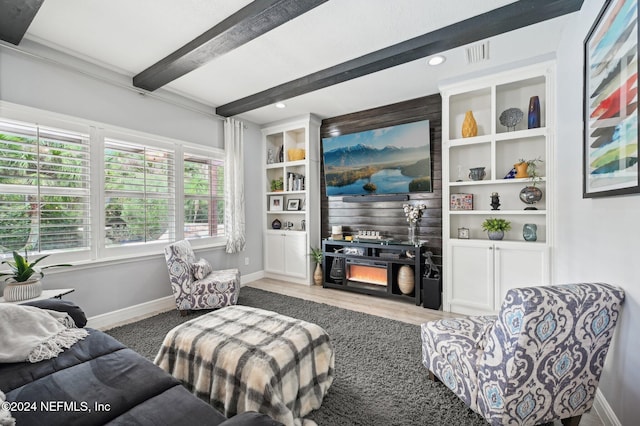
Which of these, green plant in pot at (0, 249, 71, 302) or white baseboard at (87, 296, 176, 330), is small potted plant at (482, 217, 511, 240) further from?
green plant in pot at (0, 249, 71, 302)

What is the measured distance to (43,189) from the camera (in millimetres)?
2461

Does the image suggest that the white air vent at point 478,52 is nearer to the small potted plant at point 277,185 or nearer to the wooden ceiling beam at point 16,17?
the small potted plant at point 277,185

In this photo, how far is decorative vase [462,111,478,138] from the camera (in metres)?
3.10

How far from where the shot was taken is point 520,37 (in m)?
2.33

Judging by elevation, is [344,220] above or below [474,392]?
above

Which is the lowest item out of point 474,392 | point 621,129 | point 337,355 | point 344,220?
point 337,355

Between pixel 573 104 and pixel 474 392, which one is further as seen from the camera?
pixel 573 104

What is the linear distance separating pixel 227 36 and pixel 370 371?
2.81 m

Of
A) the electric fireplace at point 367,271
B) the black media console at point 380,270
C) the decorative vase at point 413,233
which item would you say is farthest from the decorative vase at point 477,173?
the electric fireplace at point 367,271

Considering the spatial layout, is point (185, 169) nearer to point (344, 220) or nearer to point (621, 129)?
point (344, 220)

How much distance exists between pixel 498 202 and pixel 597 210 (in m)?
1.39

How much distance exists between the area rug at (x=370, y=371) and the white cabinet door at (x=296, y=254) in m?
1.07

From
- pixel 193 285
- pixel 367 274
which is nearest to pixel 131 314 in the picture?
pixel 193 285

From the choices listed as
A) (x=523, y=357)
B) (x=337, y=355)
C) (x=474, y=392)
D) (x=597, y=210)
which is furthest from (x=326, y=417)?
(x=597, y=210)
